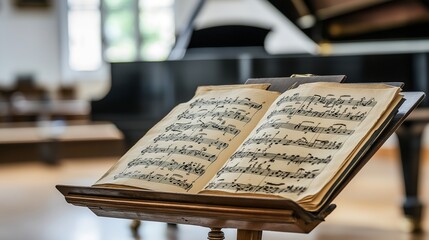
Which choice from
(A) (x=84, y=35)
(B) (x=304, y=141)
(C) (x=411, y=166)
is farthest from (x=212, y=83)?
(A) (x=84, y=35)

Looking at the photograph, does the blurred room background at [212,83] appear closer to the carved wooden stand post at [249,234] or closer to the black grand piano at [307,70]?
the black grand piano at [307,70]

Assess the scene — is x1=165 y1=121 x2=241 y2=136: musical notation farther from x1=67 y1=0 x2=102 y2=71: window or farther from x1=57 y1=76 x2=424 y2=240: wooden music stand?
x1=67 y1=0 x2=102 y2=71: window

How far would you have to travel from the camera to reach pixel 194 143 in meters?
1.70

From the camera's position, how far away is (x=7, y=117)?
A: 9562 mm

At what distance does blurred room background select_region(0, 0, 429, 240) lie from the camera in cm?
440

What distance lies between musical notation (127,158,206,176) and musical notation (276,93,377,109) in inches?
8.1

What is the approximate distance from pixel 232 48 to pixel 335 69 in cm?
176

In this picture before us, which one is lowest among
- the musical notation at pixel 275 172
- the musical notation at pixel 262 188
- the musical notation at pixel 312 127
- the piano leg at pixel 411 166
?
the piano leg at pixel 411 166

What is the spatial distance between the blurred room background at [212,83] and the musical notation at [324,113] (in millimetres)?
2647

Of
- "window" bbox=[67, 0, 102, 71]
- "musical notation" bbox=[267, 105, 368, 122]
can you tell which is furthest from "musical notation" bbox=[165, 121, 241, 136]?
"window" bbox=[67, 0, 102, 71]

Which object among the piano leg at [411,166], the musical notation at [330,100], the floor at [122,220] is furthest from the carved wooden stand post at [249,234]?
the piano leg at [411,166]

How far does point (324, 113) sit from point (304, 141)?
0.08 m

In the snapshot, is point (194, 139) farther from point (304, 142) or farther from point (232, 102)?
point (304, 142)

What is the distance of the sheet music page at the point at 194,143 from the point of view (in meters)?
1.64
